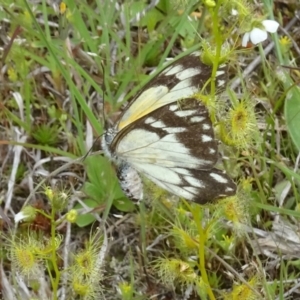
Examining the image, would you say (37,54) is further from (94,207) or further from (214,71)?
(214,71)

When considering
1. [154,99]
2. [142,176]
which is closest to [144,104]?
[154,99]

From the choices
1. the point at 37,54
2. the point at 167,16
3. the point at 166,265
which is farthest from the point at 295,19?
the point at 166,265

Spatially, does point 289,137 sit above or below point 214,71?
below

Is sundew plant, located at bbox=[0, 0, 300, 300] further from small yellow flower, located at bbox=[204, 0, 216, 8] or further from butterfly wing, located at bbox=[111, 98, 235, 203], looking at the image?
small yellow flower, located at bbox=[204, 0, 216, 8]

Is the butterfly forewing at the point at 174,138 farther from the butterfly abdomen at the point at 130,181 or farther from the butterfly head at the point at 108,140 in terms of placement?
the butterfly abdomen at the point at 130,181

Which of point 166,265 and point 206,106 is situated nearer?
point 206,106

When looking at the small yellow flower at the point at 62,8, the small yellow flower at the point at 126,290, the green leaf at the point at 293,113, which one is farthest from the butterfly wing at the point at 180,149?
the small yellow flower at the point at 62,8
